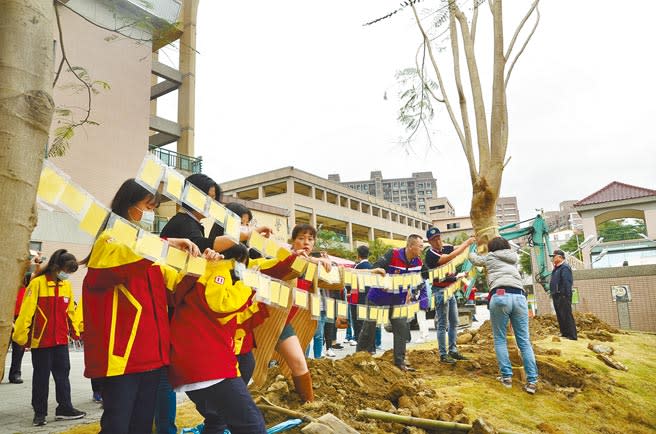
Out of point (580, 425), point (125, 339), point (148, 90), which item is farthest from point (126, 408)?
point (148, 90)

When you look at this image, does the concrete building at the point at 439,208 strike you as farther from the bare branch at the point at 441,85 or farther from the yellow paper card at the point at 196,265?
the yellow paper card at the point at 196,265

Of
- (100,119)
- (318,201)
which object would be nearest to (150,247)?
(100,119)

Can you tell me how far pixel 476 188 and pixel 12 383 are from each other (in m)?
7.28

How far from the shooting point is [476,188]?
7.11 meters

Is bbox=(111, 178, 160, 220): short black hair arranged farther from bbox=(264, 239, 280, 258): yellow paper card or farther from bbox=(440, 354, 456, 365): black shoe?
bbox=(440, 354, 456, 365): black shoe

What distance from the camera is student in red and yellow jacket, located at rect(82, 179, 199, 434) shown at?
2213 mm

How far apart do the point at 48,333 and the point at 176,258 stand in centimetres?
281

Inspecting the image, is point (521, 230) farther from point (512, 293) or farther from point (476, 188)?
point (512, 293)

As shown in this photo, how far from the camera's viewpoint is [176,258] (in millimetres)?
2453

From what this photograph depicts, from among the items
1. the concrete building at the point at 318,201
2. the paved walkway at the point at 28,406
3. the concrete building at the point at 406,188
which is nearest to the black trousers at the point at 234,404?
the paved walkway at the point at 28,406

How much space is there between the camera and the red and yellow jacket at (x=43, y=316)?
434cm

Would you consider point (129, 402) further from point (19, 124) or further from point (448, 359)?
point (448, 359)

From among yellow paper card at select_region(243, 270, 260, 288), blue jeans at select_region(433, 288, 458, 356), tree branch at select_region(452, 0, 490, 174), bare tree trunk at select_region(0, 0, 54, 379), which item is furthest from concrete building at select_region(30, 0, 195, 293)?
bare tree trunk at select_region(0, 0, 54, 379)

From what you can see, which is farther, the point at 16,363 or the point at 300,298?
the point at 16,363
